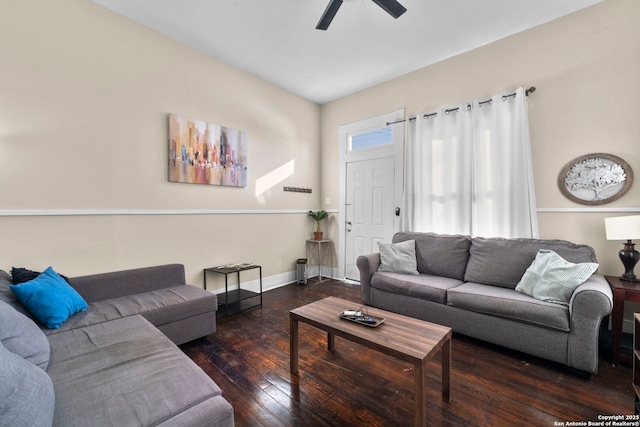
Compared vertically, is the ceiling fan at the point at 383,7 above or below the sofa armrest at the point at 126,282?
above

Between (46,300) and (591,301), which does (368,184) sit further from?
(46,300)

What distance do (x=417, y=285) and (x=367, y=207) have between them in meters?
1.69

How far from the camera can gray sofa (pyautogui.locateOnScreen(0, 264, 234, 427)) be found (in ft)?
2.96

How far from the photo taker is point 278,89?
4129mm

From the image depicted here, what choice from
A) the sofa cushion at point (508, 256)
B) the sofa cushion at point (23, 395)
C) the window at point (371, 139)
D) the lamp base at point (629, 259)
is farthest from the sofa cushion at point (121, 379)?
the window at point (371, 139)

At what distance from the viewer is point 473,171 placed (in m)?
3.15

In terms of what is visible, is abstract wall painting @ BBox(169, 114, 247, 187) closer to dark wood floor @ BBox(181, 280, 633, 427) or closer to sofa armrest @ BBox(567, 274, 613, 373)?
dark wood floor @ BBox(181, 280, 633, 427)

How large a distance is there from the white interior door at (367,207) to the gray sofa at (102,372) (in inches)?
107

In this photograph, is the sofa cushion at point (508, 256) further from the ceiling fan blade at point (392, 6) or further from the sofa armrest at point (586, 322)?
the ceiling fan blade at point (392, 6)

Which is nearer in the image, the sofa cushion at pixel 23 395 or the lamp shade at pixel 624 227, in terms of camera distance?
the sofa cushion at pixel 23 395

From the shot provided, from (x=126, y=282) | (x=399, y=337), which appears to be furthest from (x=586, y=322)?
(x=126, y=282)

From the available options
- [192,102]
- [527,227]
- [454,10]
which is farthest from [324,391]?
[454,10]

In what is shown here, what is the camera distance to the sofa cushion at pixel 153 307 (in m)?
1.91

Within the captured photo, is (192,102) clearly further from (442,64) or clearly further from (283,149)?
(442,64)
